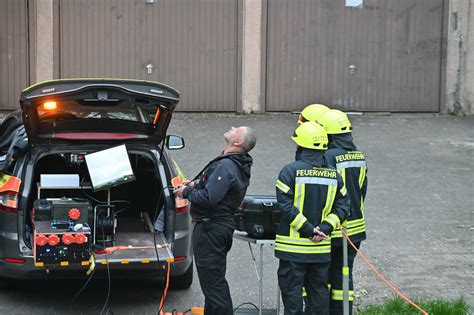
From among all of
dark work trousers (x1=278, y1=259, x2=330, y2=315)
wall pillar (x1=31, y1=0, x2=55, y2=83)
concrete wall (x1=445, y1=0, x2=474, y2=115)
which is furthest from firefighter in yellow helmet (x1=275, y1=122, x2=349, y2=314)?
concrete wall (x1=445, y1=0, x2=474, y2=115)

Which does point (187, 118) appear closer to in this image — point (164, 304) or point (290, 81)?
point (290, 81)

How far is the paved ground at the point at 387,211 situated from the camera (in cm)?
789

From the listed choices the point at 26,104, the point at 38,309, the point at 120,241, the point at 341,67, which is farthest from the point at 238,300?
the point at 341,67

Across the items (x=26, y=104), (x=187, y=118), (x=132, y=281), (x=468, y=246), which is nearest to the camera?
(x=26, y=104)

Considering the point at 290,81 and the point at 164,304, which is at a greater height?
the point at 290,81

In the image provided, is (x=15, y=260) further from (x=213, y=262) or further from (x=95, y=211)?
(x=213, y=262)

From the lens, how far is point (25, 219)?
282 inches

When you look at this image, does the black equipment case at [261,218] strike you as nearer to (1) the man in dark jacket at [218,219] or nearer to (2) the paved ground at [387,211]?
(1) the man in dark jacket at [218,219]

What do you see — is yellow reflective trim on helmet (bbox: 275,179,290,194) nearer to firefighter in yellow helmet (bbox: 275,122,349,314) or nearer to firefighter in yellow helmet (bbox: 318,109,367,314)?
firefighter in yellow helmet (bbox: 275,122,349,314)

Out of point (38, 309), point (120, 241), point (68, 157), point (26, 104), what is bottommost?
point (38, 309)

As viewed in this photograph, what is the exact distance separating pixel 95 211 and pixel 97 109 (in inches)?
36.0

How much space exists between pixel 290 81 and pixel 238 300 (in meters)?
9.18

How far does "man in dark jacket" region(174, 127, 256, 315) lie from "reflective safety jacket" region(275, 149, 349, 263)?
386 millimetres

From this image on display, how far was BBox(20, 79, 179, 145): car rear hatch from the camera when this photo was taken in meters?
6.96
